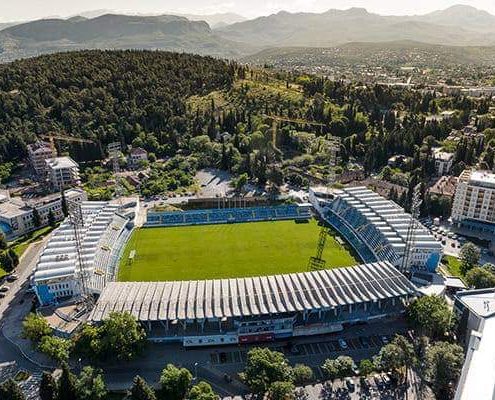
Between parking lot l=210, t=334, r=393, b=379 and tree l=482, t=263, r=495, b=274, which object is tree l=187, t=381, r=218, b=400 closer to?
parking lot l=210, t=334, r=393, b=379

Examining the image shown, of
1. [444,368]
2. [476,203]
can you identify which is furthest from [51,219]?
[476,203]

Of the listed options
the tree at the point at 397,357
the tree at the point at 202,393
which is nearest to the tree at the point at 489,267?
the tree at the point at 397,357

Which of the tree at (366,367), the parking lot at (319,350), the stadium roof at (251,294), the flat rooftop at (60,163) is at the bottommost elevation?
the parking lot at (319,350)

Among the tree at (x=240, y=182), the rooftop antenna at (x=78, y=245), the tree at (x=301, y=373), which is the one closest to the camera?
the tree at (x=301, y=373)

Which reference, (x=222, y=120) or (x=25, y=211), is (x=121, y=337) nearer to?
(x=25, y=211)

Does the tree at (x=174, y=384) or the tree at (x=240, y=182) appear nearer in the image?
the tree at (x=174, y=384)

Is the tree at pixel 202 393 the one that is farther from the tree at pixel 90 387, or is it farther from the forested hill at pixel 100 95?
the forested hill at pixel 100 95
